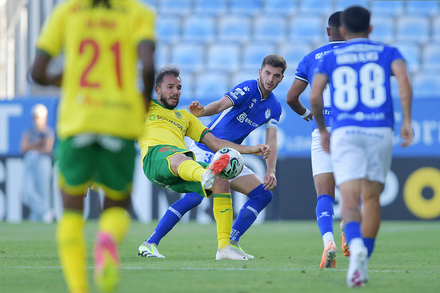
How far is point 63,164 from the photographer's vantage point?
3.19 metres

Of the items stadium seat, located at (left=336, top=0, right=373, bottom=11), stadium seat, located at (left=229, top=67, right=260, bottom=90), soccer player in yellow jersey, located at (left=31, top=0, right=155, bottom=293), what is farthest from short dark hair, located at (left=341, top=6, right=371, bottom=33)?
stadium seat, located at (left=336, top=0, right=373, bottom=11)

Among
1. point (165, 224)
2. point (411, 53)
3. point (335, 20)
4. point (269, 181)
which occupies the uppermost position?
point (411, 53)

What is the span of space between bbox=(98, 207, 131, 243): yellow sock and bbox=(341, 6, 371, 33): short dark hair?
75.3 inches

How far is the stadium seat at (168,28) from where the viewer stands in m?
16.5

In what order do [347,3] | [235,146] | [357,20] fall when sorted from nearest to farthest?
[357,20] < [235,146] < [347,3]

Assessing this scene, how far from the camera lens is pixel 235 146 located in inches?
223

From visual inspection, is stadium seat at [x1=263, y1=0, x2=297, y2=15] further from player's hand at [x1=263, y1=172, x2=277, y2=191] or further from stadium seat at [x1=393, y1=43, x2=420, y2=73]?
player's hand at [x1=263, y1=172, x2=277, y2=191]

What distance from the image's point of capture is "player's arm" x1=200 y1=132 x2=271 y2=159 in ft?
17.8

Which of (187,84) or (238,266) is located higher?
(187,84)

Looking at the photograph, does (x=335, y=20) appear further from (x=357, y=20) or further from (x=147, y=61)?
(x=147, y=61)

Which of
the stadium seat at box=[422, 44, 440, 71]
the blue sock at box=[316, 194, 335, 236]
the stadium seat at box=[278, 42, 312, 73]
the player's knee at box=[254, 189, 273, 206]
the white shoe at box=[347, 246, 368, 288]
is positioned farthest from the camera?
the stadium seat at box=[422, 44, 440, 71]

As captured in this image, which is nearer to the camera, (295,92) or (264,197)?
(295,92)

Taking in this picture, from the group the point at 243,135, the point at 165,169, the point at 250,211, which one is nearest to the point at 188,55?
the point at 243,135

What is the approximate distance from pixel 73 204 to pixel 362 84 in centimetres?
193
